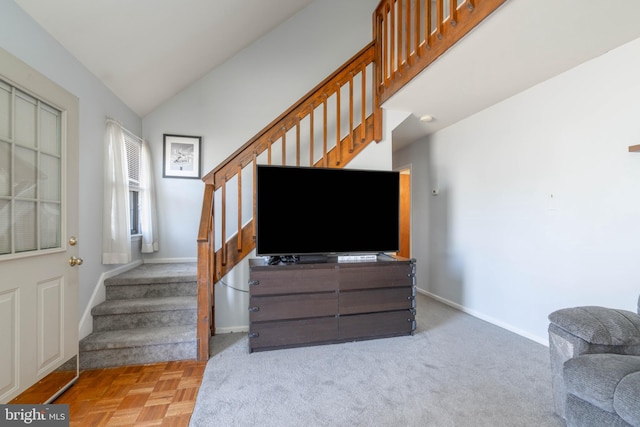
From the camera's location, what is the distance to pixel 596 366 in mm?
1242

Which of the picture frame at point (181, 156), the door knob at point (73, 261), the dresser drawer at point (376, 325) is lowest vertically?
the dresser drawer at point (376, 325)

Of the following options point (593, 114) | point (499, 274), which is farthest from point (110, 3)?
point (499, 274)

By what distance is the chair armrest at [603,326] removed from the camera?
4.52 feet

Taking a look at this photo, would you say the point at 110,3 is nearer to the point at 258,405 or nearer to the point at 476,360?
the point at 258,405

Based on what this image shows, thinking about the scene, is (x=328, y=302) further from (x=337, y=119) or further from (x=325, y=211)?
(x=337, y=119)

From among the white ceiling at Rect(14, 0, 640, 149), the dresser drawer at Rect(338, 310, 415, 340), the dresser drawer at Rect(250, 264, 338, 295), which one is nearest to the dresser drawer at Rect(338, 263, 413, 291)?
the dresser drawer at Rect(250, 264, 338, 295)

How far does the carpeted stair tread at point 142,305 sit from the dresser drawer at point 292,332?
0.65m

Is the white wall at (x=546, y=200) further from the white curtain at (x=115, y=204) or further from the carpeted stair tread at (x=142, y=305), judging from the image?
the white curtain at (x=115, y=204)

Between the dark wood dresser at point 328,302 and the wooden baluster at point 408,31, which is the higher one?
the wooden baluster at point 408,31

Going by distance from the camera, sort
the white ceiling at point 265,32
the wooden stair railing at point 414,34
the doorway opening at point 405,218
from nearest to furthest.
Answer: the white ceiling at point 265,32 < the wooden stair railing at point 414,34 < the doorway opening at point 405,218

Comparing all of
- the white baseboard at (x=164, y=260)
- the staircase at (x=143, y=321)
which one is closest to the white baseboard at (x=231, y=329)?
the staircase at (x=143, y=321)

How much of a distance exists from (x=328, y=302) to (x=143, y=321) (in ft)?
5.41

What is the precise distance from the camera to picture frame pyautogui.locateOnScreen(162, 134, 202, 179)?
3494mm

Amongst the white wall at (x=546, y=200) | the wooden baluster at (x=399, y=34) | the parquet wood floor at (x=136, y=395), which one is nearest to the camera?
the parquet wood floor at (x=136, y=395)
